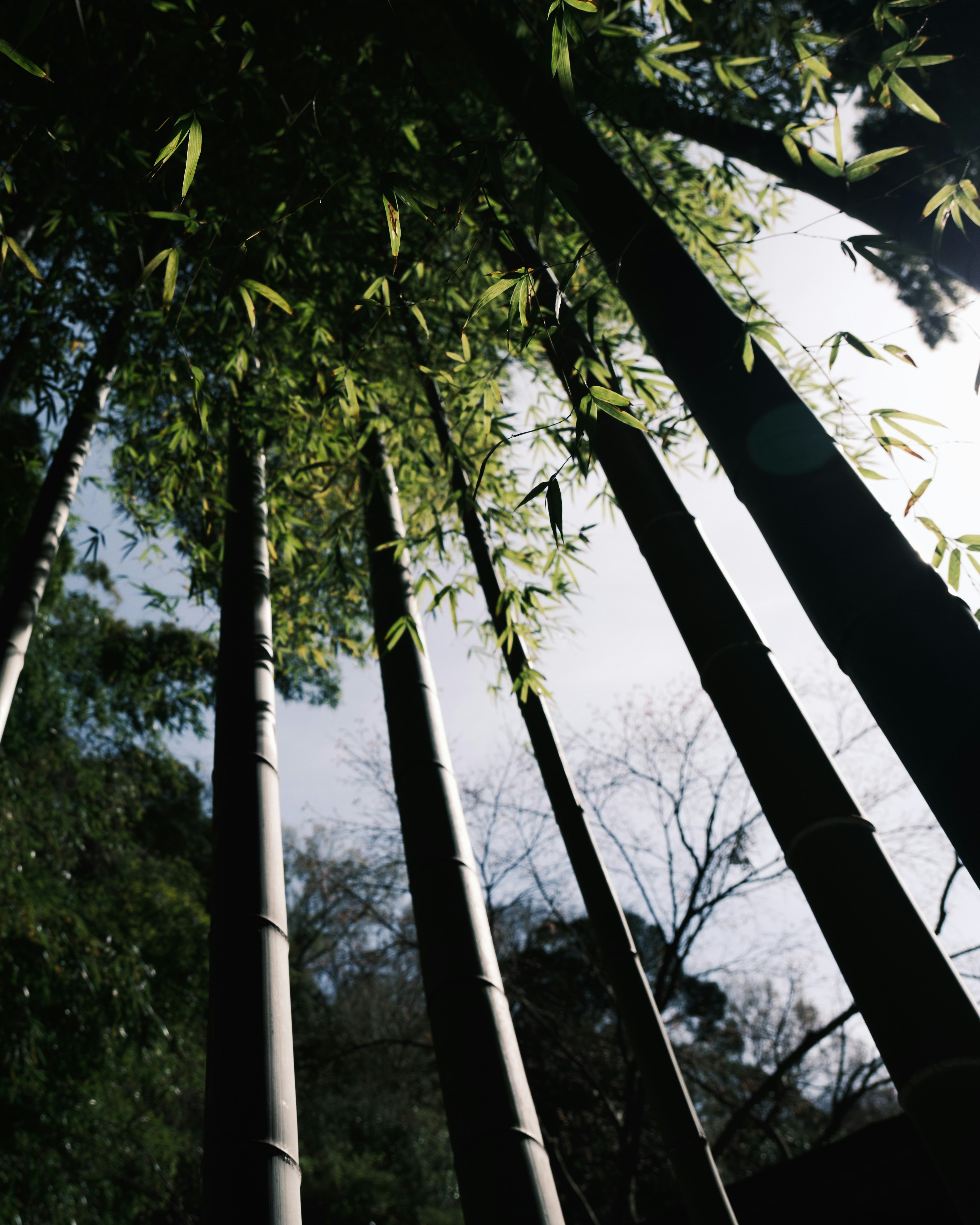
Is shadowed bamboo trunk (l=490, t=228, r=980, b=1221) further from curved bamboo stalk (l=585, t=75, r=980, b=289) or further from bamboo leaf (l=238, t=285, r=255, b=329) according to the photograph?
curved bamboo stalk (l=585, t=75, r=980, b=289)

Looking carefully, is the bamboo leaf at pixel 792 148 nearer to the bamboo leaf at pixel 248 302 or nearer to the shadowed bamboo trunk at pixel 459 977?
the bamboo leaf at pixel 248 302

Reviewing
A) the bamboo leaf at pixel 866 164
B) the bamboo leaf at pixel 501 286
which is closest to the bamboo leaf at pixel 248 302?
the bamboo leaf at pixel 501 286

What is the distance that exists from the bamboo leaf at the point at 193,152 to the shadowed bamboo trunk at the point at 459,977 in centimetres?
127

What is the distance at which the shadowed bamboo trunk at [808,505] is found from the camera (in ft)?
2.42

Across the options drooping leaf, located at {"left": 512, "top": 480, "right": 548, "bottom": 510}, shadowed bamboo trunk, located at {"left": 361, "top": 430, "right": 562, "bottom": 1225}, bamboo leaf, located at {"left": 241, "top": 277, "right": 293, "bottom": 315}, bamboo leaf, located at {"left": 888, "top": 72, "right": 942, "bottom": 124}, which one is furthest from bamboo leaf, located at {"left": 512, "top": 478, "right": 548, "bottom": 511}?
bamboo leaf, located at {"left": 888, "top": 72, "right": 942, "bottom": 124}

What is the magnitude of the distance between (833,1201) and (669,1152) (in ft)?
7.29

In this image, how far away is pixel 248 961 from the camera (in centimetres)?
137

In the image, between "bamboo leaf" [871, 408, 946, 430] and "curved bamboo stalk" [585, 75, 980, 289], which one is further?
"curved bamboo stalk" [585, 75, 980, 289]

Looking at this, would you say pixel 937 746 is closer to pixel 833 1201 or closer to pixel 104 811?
pixel 833 1201

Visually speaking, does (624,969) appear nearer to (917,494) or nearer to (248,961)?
(248,961)

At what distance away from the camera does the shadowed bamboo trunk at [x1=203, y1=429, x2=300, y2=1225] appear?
112 centimetres

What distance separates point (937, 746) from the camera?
725mm

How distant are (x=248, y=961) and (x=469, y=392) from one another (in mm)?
1384

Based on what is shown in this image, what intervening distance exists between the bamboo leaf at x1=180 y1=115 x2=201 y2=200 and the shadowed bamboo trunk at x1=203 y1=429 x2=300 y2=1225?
1.28 meters
